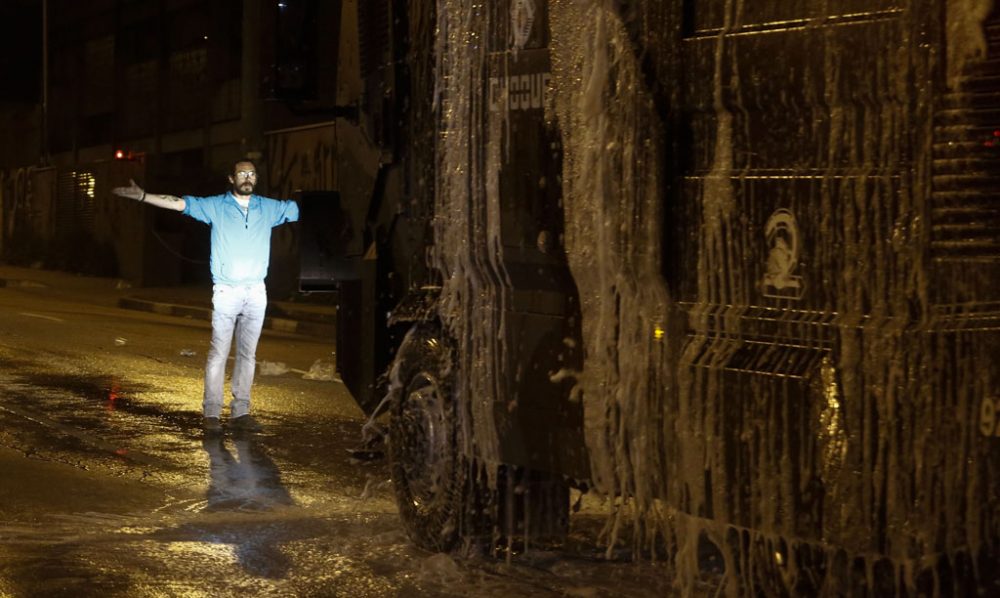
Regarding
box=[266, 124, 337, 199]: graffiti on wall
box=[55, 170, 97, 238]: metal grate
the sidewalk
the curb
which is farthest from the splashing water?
box=[55, 170, 97, 238]: metal grate

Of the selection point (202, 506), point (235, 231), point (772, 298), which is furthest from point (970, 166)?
point (235, 231)

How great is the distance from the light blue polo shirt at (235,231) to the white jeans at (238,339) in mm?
96

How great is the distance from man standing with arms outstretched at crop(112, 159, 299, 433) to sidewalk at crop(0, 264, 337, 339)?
411cm

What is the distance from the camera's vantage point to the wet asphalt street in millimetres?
6016

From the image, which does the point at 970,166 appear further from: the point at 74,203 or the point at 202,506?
the point at 74,203

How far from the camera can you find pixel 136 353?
48.7 ft

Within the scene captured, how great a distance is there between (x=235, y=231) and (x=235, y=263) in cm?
22

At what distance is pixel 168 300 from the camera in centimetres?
Result: 2447

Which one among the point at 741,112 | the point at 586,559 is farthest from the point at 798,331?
the point at 586,559

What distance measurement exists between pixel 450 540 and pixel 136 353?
932 centimetres

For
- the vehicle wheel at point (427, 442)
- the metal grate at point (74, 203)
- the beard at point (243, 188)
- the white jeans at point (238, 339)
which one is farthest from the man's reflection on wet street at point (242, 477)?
the metal grate at point (74, 203)

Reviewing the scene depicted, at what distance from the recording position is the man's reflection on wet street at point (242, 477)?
7.77 meters

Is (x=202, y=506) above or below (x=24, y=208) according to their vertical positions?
below

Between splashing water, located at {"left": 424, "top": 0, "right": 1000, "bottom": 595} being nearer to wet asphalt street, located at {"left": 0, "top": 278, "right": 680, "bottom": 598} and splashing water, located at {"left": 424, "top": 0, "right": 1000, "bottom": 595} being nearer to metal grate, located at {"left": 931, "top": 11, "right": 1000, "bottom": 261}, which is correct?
metal grate, located at {"left": 931, "top": 11, "right": 1000, "bottom": 261}
